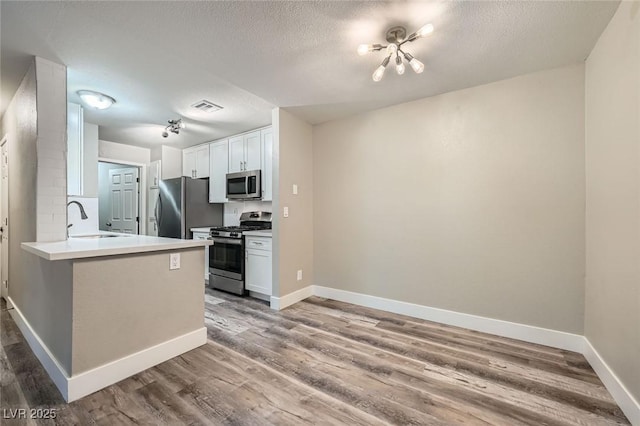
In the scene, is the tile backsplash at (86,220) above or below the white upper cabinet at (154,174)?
below

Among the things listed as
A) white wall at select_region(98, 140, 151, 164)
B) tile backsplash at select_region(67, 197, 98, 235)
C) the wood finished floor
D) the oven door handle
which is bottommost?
the wood finished floor

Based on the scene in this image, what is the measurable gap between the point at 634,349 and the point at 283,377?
2.04 meters

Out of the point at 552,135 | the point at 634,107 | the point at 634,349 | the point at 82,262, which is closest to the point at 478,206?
the point at 552,135

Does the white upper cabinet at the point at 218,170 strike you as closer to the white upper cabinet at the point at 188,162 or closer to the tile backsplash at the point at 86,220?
the white upper cabinet at the point at 188,162

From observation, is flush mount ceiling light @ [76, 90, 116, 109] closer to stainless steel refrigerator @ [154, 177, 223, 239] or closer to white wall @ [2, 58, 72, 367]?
white wall @ [2, 58, 72, 367]

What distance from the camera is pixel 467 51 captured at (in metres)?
2.08

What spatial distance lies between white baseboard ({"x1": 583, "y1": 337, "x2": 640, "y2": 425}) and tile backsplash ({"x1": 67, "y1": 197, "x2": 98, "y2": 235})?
189 inches

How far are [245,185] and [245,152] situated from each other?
21.4 inches

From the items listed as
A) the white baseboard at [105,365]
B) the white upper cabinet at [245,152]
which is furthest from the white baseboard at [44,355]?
the white upper cabinet at [245,152]

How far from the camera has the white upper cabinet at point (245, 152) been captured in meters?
4.07

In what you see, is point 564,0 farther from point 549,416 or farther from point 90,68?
point 90,68

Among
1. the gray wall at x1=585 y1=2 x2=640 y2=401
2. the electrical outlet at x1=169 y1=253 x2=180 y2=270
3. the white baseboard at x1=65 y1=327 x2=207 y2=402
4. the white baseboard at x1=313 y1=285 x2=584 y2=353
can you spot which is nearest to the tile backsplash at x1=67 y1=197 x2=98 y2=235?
Result: the electrical outlet at x1=169 y1=253 x2=180 y2=270

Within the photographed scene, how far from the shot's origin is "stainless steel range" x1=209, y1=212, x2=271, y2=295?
147 inches

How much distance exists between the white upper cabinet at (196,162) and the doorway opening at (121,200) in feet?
2.98
